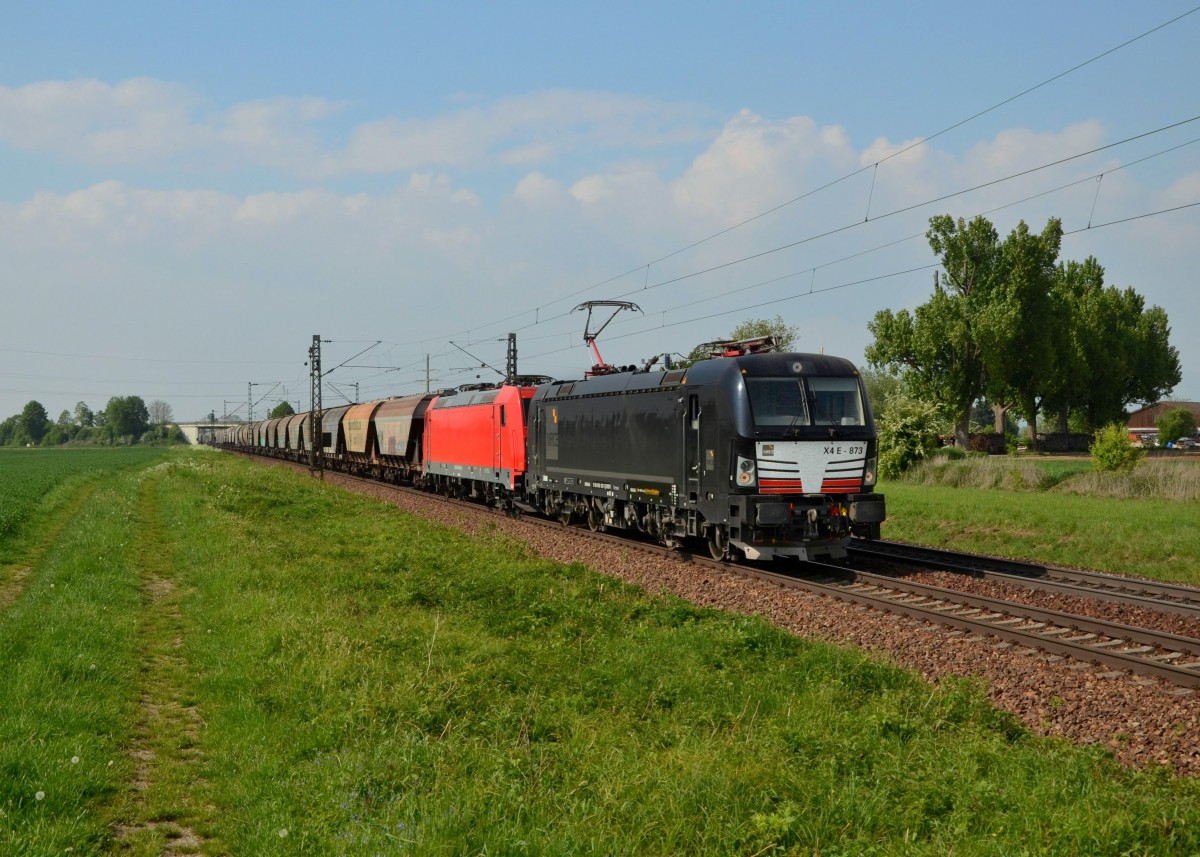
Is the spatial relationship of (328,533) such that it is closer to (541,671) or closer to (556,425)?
(556,425)

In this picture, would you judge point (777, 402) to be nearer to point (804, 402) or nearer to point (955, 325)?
point (804, 402)

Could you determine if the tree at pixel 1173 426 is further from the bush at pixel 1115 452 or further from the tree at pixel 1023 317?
the bush at pixel 1115 452

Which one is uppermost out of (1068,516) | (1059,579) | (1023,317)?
(1023,317)

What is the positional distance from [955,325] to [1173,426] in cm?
3351

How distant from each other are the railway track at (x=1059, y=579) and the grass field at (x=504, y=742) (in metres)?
5.96

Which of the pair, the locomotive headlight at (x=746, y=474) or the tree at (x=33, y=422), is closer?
the locomotive headlight at (x=746, y=474)

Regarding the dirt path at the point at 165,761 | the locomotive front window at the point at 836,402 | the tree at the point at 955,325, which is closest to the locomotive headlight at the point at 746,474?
Result: the locomotive front window at the point at 836,402

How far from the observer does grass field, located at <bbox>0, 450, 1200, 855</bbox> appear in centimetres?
555

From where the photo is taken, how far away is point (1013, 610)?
12250 mm

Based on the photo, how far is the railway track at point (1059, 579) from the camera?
13.4m

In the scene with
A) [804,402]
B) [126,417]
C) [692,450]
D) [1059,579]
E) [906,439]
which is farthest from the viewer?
[126,417]

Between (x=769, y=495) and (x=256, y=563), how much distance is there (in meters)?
8.66

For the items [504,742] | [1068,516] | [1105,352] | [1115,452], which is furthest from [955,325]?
[504,742]

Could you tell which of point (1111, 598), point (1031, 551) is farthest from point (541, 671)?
point (1031, 551)
